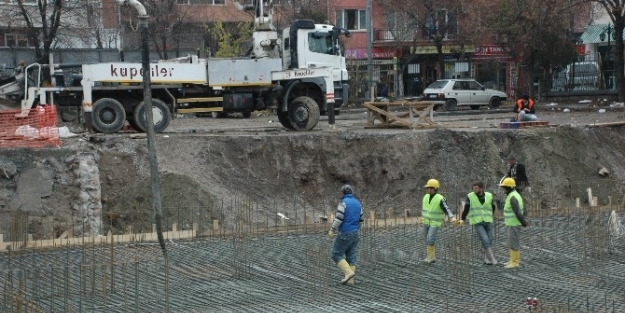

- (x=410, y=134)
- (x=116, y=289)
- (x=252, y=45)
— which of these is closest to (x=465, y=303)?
(x=116, y=289)

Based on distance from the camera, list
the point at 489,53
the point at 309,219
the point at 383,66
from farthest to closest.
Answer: the point at 383,66 < the point at 489,53 < the point at 309,219

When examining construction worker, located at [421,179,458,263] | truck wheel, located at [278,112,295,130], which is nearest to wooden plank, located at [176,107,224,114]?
truck wheel, located at [278,112,295,130]

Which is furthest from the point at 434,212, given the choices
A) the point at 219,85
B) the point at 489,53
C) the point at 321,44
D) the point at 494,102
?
the point at 489,53

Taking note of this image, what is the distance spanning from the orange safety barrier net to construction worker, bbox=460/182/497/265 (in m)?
9.14

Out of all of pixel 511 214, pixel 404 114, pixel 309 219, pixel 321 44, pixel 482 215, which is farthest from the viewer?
pixel 404 114

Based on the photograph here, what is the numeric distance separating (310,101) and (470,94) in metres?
12.5

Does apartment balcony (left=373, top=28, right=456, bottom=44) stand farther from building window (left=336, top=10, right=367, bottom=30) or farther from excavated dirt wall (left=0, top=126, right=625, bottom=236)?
excavated dirt wall (left=0, top=126, right=625, bottom=236)

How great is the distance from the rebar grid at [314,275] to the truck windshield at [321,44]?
8.80 meters

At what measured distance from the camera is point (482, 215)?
14.4 m

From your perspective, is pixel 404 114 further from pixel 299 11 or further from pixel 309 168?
pixel 299 11

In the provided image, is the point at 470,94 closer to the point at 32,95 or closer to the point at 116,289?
the point at 32,95

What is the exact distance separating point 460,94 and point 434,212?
2193cm

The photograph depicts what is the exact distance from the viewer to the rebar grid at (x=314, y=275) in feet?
39.1

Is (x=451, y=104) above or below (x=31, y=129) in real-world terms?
below
